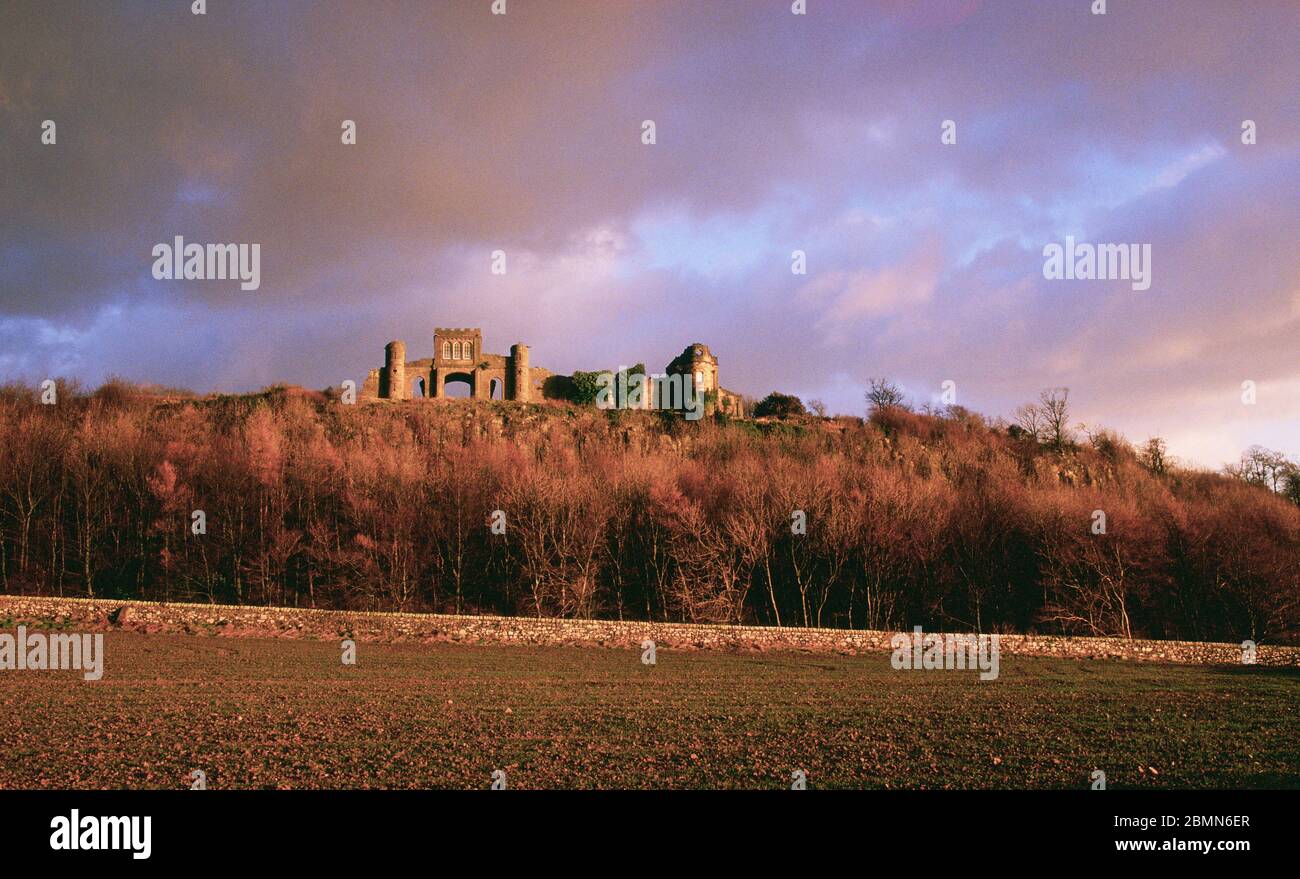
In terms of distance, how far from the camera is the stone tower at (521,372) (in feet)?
304

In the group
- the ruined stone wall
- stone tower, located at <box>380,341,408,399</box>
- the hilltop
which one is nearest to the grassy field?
the ruined stone wall

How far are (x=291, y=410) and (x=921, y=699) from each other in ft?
240

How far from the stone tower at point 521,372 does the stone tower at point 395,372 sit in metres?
12.5

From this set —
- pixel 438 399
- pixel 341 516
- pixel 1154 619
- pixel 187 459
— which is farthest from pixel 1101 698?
pixel 438 399

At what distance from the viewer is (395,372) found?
3561 inches

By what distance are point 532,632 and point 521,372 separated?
185 feet

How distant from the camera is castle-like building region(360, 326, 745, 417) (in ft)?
298

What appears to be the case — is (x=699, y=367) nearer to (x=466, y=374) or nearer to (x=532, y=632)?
(x=466, y=374)

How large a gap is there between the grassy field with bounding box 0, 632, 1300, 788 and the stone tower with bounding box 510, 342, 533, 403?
2387 inches

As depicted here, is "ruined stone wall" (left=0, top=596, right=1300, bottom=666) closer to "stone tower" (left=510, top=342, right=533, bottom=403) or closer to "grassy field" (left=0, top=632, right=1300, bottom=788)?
"grassy field" (left=0, top=632, right=1300, bottom=788)

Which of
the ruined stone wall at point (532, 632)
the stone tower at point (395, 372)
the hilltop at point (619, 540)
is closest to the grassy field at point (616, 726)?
the ruined stone wall at point (532, 632)

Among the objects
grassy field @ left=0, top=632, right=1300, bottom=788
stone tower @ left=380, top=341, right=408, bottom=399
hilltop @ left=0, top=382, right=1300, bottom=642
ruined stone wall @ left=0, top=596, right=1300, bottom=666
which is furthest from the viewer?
stone tower @ left=380, top=341, right=408, bottom=399

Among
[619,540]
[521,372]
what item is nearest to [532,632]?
[619,540]
